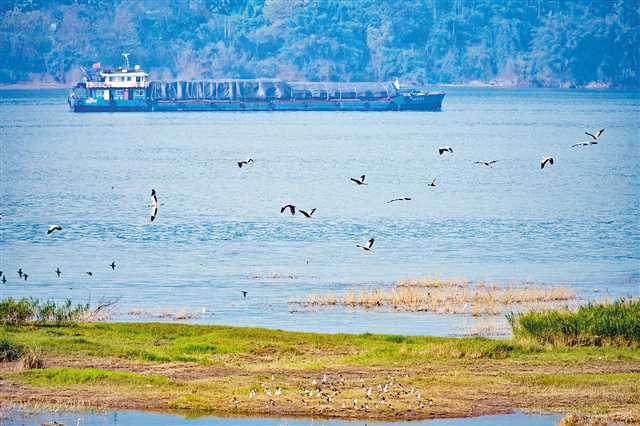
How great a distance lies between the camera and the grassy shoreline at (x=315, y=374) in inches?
1249

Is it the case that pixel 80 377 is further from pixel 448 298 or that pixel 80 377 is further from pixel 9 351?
pixel 448 298

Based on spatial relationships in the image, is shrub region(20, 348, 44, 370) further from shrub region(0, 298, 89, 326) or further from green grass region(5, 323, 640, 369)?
shrub region(0, 298, 89, 326)

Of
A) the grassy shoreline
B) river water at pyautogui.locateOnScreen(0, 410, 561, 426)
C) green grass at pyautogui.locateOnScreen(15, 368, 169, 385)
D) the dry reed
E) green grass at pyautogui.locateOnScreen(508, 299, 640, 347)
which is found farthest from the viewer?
the dry reed

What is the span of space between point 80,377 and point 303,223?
5040 centimetres

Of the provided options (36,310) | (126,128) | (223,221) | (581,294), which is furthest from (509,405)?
(126,128)

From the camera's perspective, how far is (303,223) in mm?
83625

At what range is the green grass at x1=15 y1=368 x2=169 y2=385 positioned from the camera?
33344mm

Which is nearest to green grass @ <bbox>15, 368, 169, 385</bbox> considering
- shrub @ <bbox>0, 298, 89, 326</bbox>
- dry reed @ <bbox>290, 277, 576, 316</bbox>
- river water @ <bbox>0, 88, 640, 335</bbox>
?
shrub @ <bbox>0, 298, 89, 326</bbox>

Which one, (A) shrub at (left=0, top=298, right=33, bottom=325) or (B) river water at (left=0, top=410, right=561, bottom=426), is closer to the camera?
(B) river water at (left=0, top=410, right=561, bottom=426)

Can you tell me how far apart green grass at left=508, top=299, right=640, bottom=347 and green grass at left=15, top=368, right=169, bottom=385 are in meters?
10.8

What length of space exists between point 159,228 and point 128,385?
48.4 m

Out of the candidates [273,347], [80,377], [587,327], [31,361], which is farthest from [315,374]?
[587,327]

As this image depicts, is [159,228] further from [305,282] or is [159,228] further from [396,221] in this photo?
[305,282]

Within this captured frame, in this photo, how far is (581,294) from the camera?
54.8 m
